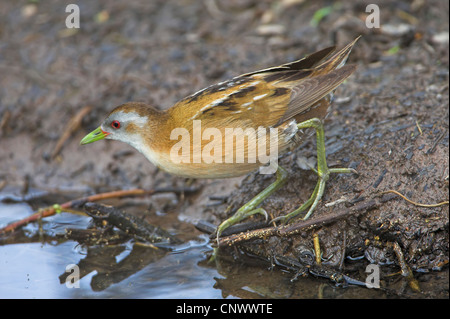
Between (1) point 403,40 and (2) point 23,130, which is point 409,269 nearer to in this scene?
(1) point 403,40

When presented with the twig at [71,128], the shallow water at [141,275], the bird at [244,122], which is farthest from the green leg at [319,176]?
the twig at [71,128]

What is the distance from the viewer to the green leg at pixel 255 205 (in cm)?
539

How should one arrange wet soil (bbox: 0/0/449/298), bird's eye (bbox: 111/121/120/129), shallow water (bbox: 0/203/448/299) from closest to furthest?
shallow water (bbox: 0/203/448/299) < wet soil (bbox: 0/0/449/298) < bird's eye (bbox: 111/121/120/129)

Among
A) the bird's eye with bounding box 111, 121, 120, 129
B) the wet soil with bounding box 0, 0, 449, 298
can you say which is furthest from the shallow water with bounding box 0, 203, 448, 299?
the bird's eye with bounding box 111, 121, 120, 129

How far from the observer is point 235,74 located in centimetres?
759

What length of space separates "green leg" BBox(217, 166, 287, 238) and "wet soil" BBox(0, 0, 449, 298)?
128mm

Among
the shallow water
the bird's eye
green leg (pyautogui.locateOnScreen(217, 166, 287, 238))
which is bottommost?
the shallow water

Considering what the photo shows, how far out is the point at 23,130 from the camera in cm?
789

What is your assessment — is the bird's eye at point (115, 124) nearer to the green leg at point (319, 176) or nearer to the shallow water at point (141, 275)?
the shallow water at point (141, 275)

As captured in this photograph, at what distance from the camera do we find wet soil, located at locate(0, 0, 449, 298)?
5.11 metres

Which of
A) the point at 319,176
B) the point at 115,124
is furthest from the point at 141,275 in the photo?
the point at 319,176

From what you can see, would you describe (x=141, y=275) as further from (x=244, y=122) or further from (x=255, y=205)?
(x=244, y=122)

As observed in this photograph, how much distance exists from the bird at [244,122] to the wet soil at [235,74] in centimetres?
46

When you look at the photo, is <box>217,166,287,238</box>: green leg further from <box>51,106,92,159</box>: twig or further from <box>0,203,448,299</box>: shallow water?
<box>51,106,92,159</box>: twig
